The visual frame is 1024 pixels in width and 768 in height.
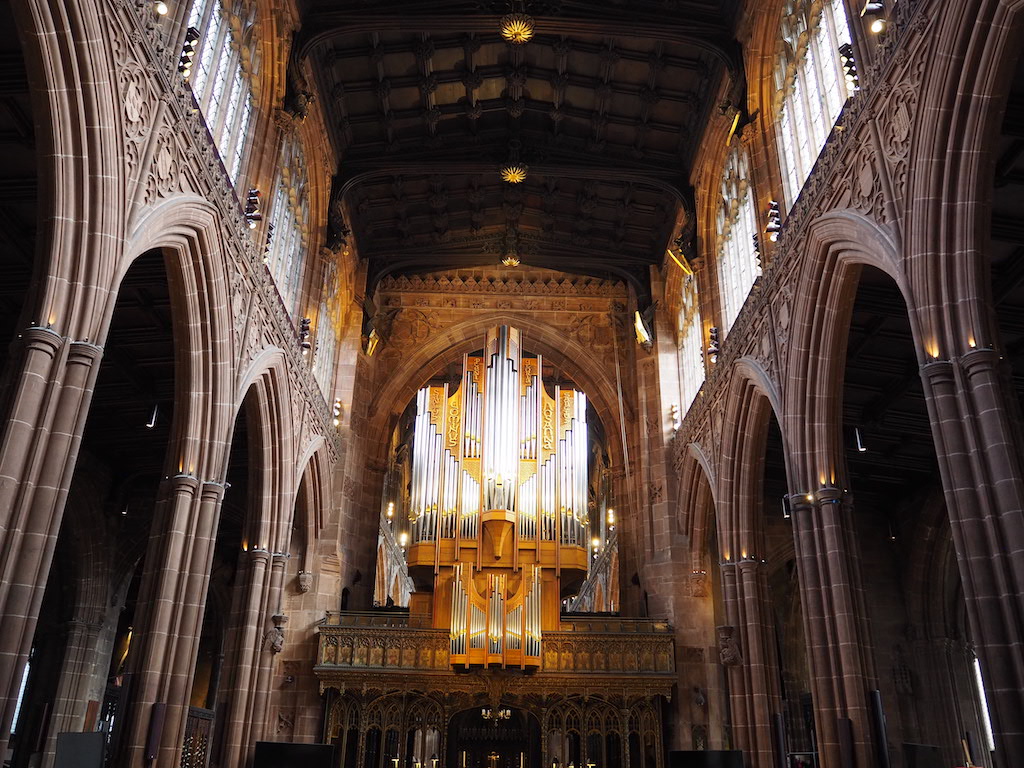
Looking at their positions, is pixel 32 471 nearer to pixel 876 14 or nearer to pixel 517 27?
pixel 876 14

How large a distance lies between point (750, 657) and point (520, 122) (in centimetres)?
1480

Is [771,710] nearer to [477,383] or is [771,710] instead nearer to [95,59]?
[477,383]

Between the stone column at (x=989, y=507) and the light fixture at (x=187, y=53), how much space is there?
1100cm

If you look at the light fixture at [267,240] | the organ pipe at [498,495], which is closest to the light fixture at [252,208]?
the light fixture at [267,240]

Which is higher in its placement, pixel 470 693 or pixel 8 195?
pixel 8 195

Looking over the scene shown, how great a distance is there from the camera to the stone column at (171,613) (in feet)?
42.9

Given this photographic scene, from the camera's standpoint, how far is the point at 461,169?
23953 mm

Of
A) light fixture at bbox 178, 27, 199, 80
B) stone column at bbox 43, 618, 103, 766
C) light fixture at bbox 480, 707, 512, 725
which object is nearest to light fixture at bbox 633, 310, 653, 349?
light fixture at bbox 480, 707, 512, 725

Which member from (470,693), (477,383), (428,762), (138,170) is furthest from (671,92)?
(428,762)

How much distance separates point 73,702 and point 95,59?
19.9m

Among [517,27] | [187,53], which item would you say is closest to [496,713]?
A: [517,27]

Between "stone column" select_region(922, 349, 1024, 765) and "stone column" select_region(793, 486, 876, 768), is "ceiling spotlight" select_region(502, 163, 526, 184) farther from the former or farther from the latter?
"stone column" select_region(922, 349, 1024, 765)

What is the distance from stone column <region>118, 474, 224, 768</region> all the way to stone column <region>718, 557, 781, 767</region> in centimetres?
1065

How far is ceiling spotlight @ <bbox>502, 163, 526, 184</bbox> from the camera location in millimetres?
23547
